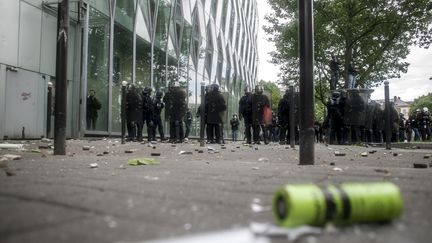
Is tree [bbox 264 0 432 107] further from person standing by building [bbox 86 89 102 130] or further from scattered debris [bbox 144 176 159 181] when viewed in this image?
scattered debris [bbox 144 176 159 181]

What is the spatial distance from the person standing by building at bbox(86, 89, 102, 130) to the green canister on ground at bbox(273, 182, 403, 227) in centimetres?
1398

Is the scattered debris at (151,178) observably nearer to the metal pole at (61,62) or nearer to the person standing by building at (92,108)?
the metal pole at (61,62)

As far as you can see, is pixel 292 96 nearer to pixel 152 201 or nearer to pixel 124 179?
pixel 124 179

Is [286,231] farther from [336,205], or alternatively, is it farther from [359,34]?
[359,34]

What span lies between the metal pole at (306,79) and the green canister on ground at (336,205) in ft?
9.97

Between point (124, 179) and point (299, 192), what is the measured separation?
6.50 ft

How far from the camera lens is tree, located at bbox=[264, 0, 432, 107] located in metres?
24.5

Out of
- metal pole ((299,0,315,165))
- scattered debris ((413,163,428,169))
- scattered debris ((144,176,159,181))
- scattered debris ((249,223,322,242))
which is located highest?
metal pole ((299,0,315,165))

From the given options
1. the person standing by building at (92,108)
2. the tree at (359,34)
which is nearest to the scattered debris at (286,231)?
the person standing by building at (92,108)

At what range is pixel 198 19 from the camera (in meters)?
26.0

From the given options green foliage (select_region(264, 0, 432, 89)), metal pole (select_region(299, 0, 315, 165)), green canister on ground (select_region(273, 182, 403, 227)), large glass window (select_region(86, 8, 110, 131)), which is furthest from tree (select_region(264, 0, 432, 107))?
green canister on ground (select_region(273, 182, 403, 227))

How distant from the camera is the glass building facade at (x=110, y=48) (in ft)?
45.4

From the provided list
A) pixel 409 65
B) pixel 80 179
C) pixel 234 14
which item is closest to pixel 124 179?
pixel 80 179

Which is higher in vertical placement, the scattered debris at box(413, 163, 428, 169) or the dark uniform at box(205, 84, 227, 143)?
the dark uniform at box(205, 84, 227, 143)
